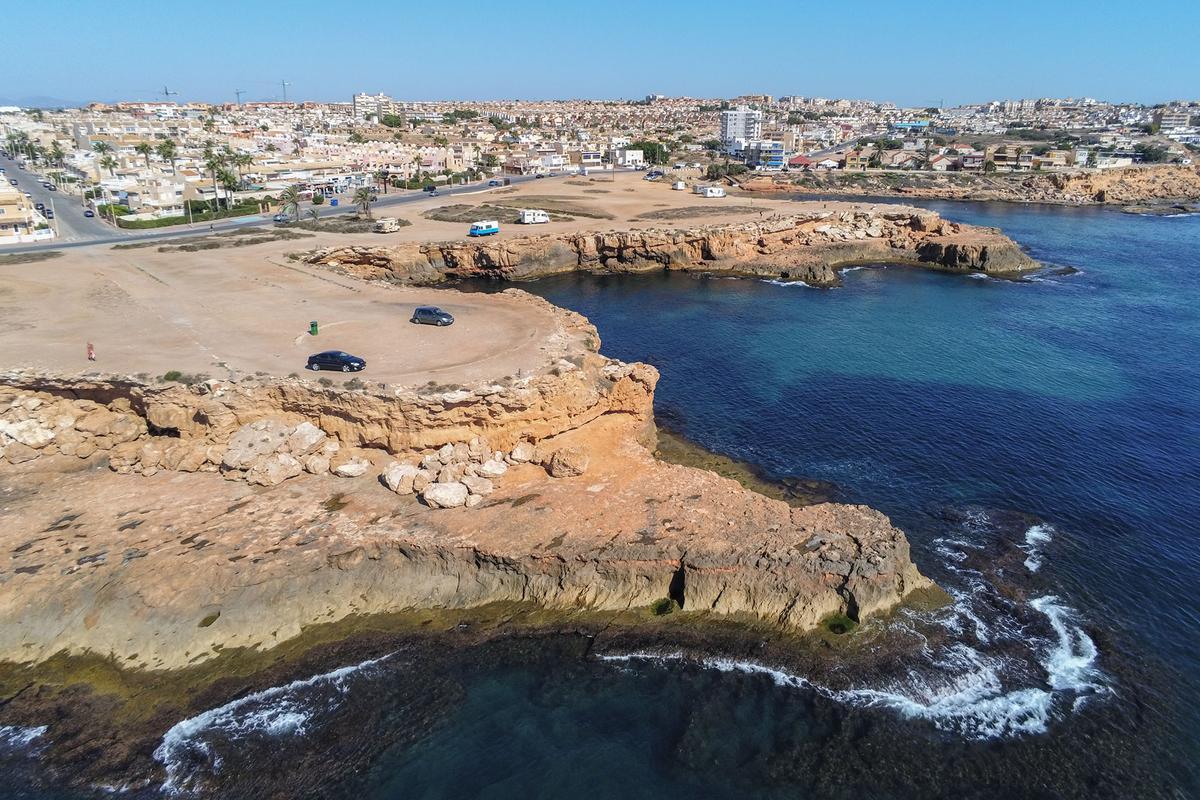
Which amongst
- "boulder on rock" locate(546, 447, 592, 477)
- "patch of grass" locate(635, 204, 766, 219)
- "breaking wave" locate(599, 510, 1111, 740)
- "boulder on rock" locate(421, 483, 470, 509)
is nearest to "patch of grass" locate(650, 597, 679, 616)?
"breaking wave" locate(599, 510, 1111, 740)

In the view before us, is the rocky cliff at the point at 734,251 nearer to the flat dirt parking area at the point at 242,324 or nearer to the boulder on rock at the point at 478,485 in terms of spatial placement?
the flat dirt parking area at the point at 242,324

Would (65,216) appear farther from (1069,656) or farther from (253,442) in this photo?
(1069,656)

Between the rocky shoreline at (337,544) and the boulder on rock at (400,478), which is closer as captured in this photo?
the rocky shoreline at (337,544)

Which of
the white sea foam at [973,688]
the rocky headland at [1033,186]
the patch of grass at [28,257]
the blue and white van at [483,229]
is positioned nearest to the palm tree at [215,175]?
the patch of grass at [28,257]

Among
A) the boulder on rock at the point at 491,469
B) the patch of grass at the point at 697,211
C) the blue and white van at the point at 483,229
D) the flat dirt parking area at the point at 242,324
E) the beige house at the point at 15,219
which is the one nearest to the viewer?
the boulder on rock at the point at 491,469

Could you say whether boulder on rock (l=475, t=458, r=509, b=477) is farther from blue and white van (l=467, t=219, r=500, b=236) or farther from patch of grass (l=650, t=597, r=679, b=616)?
blue and white van (l=467, t=219, r=500, b=236)

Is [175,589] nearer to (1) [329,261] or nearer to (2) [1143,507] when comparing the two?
(2) [1143,507]
